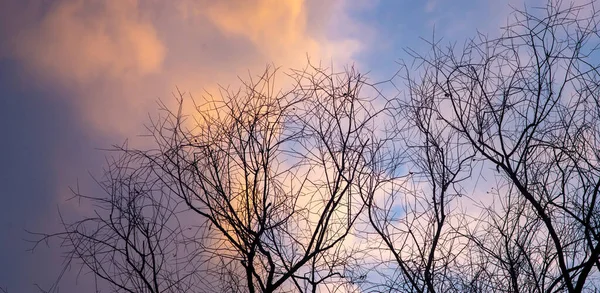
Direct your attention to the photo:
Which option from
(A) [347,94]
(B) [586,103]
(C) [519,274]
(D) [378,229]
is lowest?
(C) [519,274]

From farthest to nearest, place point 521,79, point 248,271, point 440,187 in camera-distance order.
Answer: point 440,187 → point 521,79 → point 248,271

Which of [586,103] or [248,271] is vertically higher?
[586,103]

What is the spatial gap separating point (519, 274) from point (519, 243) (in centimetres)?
26

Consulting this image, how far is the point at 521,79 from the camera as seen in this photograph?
16.8 ft

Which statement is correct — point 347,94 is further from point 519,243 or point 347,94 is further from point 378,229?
point 519,243

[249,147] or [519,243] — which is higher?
[249,147]

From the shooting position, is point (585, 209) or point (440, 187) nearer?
point (585, 209)

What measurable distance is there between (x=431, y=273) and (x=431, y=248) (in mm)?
204

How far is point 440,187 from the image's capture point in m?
5.45

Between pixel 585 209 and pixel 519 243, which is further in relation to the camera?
pixel 519 243

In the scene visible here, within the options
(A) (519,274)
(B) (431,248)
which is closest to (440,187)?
(B) (431,248)

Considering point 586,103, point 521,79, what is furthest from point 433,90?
point 586,103

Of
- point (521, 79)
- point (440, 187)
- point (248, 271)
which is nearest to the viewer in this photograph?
point (248, 271)

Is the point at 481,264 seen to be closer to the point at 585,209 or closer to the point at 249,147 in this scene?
the point at 585,209
